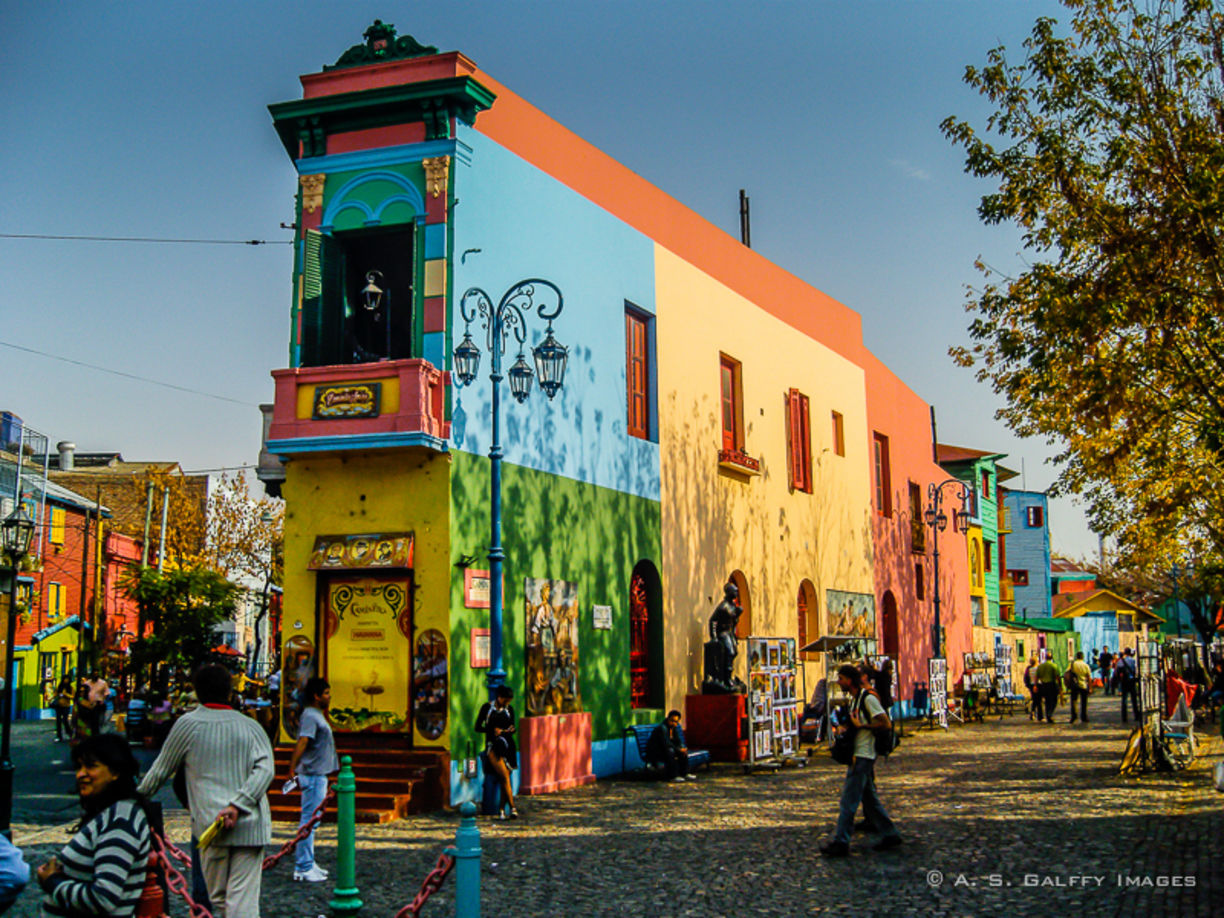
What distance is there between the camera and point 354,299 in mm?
16406

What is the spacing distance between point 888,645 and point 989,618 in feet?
68.5

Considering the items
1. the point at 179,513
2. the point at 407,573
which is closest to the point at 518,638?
the point at 407,573

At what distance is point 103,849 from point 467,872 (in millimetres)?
2696

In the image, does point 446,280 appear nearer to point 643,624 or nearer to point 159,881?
point 643,624

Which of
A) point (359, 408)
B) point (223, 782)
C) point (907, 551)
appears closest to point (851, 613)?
point (907, 551)

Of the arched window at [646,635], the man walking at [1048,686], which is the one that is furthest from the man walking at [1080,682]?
the arched window at [646,635]

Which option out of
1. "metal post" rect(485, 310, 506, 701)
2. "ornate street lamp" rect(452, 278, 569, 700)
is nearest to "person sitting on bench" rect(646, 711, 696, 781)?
"ornate street lamp" rect(452, 278, 569, 700)

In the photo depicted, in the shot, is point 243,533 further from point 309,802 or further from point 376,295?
point 309,802

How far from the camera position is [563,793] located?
1594 cm

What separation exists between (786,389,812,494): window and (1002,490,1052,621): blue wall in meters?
44.7

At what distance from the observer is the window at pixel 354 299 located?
15.9m

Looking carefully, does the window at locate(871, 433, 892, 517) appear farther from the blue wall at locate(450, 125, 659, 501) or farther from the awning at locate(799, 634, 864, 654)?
the blue wall at locate(450, 125, 659, 501)

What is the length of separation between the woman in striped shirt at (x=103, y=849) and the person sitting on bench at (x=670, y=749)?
42.9 ft

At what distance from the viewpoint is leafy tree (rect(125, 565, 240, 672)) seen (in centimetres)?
2895
